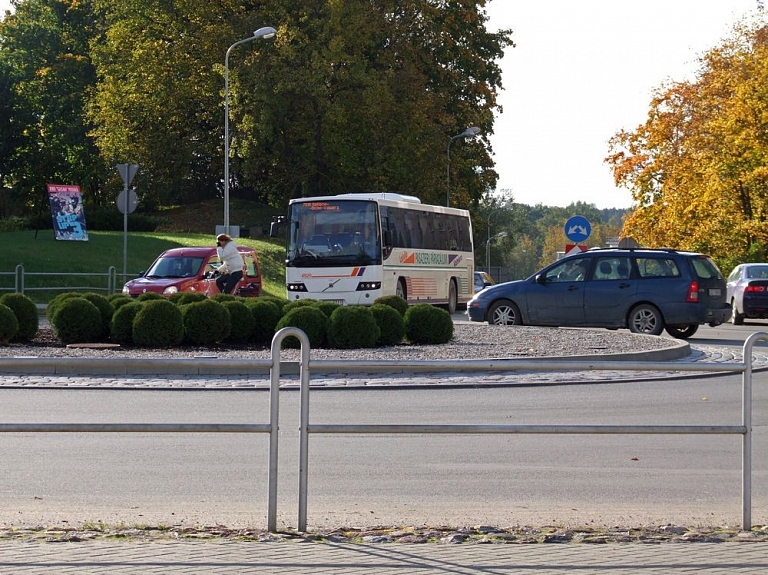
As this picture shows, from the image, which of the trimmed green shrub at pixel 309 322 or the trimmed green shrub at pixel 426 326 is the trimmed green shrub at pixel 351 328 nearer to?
the trimmed green shrub at pixel 309 322

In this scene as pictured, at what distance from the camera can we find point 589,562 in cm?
597

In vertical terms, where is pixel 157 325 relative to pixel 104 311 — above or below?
below

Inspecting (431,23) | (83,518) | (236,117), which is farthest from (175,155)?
(83,518)

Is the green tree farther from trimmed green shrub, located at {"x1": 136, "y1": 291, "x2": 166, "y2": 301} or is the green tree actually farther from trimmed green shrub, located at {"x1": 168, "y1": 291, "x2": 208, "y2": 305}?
trimmed green shrub, located at {"x1": 136, "y1": 291, "x2": 166, "y2": 301}

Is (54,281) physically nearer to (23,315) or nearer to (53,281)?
(53,281)

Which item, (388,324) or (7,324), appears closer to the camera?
(7,324)

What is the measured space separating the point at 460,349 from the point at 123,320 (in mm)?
5449

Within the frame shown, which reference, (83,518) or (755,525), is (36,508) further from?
(755,525)

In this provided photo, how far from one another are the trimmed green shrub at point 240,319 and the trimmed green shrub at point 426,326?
8.99 feet

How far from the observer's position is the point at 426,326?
869 inches

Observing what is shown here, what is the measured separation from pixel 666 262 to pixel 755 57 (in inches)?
1295

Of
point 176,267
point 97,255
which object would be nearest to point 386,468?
point 176,267

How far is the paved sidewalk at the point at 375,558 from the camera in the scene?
5.73 m

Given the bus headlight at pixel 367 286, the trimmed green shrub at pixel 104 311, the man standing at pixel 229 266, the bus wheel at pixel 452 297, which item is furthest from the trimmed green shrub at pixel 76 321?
the bus wheel at pixel 452 297
